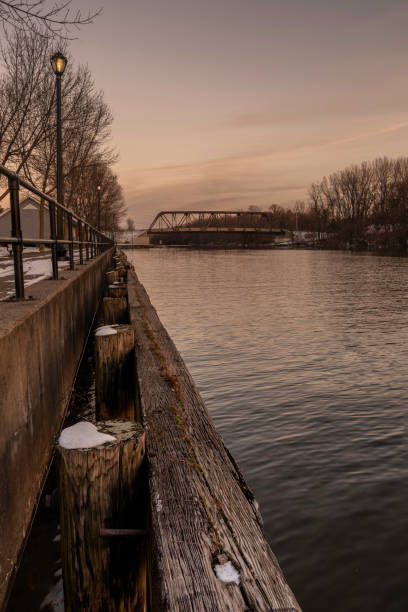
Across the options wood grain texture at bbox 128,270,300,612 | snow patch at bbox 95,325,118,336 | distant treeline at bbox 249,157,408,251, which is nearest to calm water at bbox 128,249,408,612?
wood grain texture at bbox 128,270,300,612

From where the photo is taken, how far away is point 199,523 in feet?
5.98

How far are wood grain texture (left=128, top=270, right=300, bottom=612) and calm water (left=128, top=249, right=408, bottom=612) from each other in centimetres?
200

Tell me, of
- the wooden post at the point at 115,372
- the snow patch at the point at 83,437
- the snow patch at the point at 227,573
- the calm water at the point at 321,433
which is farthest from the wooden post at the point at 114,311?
the snow patch at the point at 227,573

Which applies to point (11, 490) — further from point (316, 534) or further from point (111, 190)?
point (111, 190)

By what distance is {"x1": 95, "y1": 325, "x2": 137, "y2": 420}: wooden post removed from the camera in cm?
464

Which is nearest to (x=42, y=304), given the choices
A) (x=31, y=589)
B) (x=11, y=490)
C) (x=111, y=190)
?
(x=11, y=490)

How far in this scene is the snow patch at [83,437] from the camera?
7.14 ft

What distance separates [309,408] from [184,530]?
5987mm

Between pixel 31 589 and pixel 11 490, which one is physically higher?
pixel 11 490

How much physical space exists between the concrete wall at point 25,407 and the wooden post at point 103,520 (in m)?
0.62

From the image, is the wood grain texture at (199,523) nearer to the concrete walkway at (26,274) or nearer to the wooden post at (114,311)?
the concrete walkway at (26,274)

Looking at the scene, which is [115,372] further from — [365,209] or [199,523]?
[365,209]

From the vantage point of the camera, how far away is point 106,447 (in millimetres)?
2152

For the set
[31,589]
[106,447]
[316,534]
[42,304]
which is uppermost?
[42,304]
